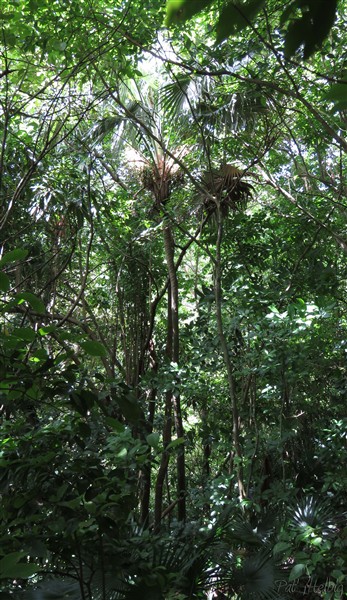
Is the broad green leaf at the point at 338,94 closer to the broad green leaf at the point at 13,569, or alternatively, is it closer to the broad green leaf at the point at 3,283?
the broad green leaf at the point at 3,283

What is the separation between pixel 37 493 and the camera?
183 cm

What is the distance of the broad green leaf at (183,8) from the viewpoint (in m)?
0.69

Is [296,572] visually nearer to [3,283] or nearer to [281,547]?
[281,547]

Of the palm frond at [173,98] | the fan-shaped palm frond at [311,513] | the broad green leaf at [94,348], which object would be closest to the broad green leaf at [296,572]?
the fan-shaped palm frond at [311,513]

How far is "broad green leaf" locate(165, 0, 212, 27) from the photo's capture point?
0.69 m

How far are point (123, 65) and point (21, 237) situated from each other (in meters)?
1.66

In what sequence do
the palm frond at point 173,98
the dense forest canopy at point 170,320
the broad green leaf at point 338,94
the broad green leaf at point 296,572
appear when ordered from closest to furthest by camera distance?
the broad green leaf at point 338,94 → the dense forest canopy at point 170,320 → the broad green leaf at point 296,572 → the palm frond at point 173,98

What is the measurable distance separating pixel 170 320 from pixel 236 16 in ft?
18.4

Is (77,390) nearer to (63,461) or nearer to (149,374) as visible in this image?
(63,461)

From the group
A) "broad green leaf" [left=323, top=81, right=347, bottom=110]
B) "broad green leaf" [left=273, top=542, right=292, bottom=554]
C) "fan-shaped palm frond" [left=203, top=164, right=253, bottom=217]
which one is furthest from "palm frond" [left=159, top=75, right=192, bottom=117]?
"broad green leaf" [left=323, top=81, right=347, bottom=110]

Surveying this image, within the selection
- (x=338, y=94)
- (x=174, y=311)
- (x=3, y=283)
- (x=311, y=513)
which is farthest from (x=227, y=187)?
(x=338, y=94)

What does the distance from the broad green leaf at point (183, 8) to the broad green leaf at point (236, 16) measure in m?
0.03

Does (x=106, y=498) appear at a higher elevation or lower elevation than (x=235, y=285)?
lower

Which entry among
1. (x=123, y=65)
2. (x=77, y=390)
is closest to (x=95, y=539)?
(x=77, y=390)
